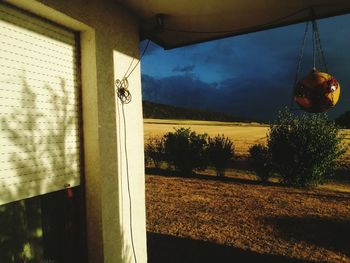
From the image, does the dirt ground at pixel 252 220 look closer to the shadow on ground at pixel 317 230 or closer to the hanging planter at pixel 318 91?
the shadow on ground at pixel 317 230

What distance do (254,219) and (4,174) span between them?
822cm

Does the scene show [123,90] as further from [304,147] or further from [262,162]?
[262,162]

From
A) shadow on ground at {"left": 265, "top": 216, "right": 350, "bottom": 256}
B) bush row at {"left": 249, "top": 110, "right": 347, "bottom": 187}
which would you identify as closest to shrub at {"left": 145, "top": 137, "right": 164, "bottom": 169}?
bush row at {"left": 249, "top": 110, "right": 347, "bottom": 187}

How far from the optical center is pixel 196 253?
23.5 feet

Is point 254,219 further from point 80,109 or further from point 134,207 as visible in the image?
point 80,109

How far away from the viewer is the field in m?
7.17

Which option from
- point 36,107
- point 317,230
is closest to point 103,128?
point 36,107


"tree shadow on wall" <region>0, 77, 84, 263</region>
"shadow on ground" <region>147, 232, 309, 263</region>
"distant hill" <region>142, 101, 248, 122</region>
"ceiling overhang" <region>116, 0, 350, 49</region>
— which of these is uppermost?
"distant hill" <region>142, 101, 248, 122</region>

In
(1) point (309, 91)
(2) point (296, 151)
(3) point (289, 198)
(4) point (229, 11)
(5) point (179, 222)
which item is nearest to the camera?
(1) point (309, 91)

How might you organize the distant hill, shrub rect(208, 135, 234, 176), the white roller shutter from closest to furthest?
the white roller shutter, shrub rect(208, 135, 234, 176), the distant hill

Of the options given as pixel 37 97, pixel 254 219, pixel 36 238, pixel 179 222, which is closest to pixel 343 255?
pixel 254 219

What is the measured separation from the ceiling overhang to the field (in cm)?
473

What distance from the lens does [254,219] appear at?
9.77m

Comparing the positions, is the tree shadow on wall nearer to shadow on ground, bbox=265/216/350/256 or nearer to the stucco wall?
the stucco wall
